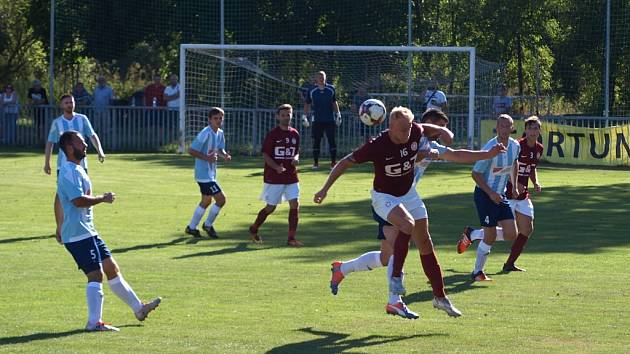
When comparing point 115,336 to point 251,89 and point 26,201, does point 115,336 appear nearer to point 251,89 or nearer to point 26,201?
point 26,201

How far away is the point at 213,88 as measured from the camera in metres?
32.1

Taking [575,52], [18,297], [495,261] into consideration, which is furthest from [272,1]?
[18,297]

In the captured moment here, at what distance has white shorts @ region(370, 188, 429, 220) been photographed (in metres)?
10.2

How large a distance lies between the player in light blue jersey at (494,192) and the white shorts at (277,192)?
3454mm

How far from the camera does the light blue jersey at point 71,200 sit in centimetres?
988

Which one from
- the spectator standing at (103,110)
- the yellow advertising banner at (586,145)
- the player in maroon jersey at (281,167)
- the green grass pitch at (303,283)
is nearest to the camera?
the green grass pitch at (303,283)

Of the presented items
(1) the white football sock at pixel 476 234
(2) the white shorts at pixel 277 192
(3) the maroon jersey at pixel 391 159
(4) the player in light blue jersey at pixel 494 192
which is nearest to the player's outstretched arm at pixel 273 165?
(2) the white shorts at pixel 277 192

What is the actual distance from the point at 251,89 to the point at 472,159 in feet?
74.5

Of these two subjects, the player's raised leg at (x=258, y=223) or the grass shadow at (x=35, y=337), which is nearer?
the grass shadow at (x=35, y=337)

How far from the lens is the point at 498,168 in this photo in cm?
1316

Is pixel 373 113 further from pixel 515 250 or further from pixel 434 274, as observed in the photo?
pixel 515 250

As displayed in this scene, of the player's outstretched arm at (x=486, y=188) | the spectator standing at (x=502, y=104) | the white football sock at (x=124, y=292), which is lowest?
the white football sock at (x=124, y=292)

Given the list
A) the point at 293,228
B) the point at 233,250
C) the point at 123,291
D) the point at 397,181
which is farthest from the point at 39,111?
the point at 397,181

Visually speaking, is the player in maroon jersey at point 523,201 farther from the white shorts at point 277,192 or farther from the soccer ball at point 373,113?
the soccer ball at point 373,113
